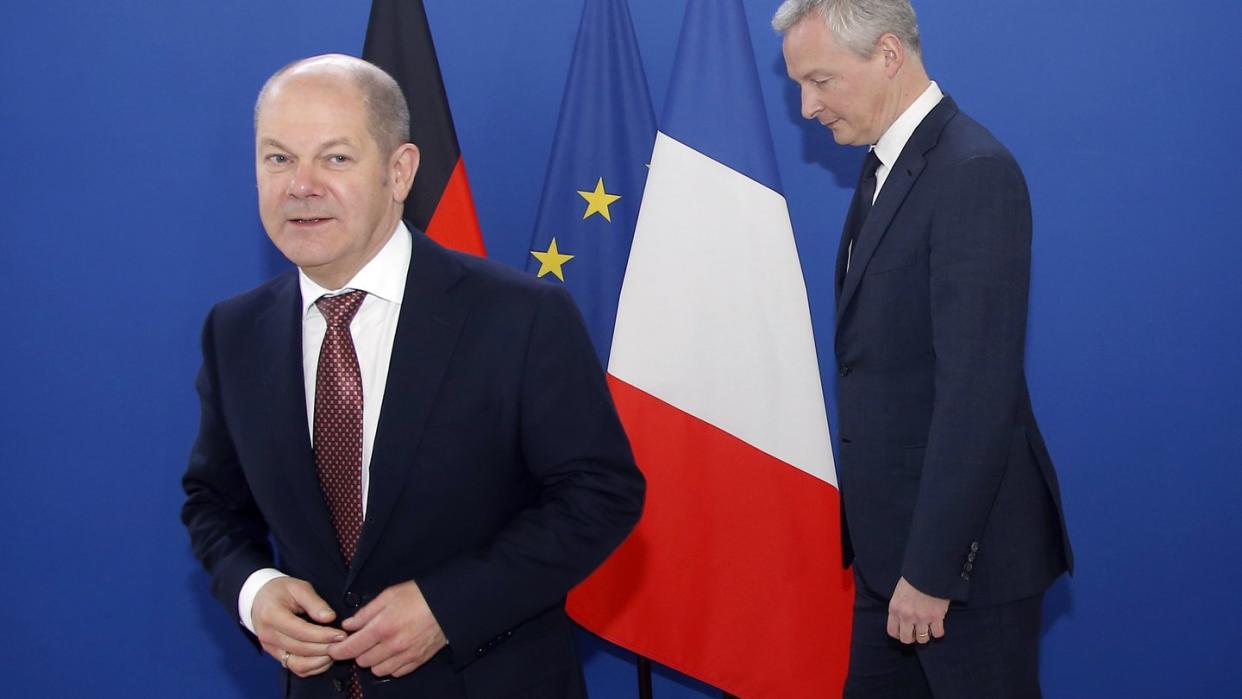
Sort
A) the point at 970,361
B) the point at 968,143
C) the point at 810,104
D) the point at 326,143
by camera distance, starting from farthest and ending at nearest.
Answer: the point at 810,104, the point at 968,143, the point at 970,361, the point at 326,143

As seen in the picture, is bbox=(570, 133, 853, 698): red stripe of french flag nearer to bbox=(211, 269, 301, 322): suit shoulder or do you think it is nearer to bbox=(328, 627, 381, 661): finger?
bbox=(211, 269, 301, 322): suit shoulder

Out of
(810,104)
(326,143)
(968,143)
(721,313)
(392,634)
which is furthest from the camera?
(721,313)

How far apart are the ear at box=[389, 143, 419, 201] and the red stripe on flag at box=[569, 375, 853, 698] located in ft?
3.56

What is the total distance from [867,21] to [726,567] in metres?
1.23

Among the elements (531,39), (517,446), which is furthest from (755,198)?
(517,446)

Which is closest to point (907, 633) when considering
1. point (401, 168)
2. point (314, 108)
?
point (401, 168)

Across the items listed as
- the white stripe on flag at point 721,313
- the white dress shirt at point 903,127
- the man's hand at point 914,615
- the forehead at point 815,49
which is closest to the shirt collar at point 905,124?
the white dress shirt at point 903,127

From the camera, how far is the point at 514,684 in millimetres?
1320

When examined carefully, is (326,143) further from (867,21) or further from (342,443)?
(867,21)

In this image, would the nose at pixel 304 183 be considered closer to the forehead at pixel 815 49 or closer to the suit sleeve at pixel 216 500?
the suit sleeve at pixel 216 500

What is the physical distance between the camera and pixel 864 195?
2.03 metres

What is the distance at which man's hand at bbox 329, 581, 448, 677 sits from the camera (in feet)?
4.02

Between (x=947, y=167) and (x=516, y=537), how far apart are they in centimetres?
92

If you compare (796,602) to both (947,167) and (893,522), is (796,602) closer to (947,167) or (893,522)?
(893,522)
